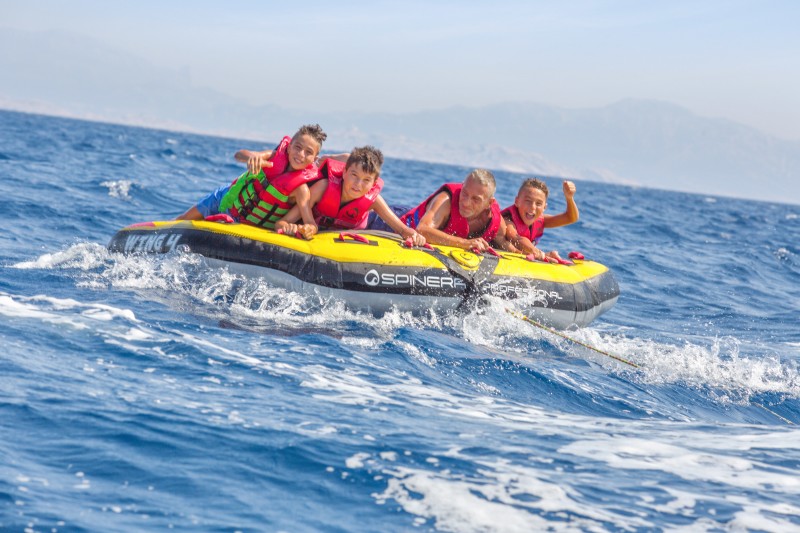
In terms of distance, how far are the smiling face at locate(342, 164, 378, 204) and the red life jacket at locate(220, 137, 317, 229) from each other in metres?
0.33

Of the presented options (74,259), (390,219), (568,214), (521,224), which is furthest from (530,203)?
(74,259)

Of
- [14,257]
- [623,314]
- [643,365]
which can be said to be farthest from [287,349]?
[623,314]

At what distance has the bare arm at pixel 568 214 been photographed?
8258 millimetres

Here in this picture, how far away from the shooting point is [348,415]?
4441 mm

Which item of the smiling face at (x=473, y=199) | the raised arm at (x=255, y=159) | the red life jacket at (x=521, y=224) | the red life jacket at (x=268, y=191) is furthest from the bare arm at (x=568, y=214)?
the raised arm at (x=255, y=159)

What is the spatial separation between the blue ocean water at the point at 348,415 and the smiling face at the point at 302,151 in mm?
1173

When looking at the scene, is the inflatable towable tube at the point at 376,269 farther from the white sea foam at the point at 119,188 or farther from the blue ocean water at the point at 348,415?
the white sea foam at the point at 119,188

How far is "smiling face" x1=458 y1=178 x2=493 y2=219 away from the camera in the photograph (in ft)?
25.6

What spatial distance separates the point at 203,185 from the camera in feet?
69.4

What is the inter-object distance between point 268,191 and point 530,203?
2.55m

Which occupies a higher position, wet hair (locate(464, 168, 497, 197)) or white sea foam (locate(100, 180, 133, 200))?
wet hair (locate(464, 168, 497, 197))

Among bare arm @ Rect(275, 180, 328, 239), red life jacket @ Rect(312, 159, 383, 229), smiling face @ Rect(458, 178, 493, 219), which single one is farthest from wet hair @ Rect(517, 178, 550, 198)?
bare arm @ Rect(275, 180, 328, 239)

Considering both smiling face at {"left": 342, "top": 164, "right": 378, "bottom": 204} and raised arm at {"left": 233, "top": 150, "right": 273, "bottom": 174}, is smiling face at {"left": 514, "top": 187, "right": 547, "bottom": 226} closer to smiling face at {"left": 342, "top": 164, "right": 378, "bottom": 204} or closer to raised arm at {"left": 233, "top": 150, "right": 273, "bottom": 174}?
smiling face at {"left": 342, "top": 164, "right": 378, "bottom": 204}

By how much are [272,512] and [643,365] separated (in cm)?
454
